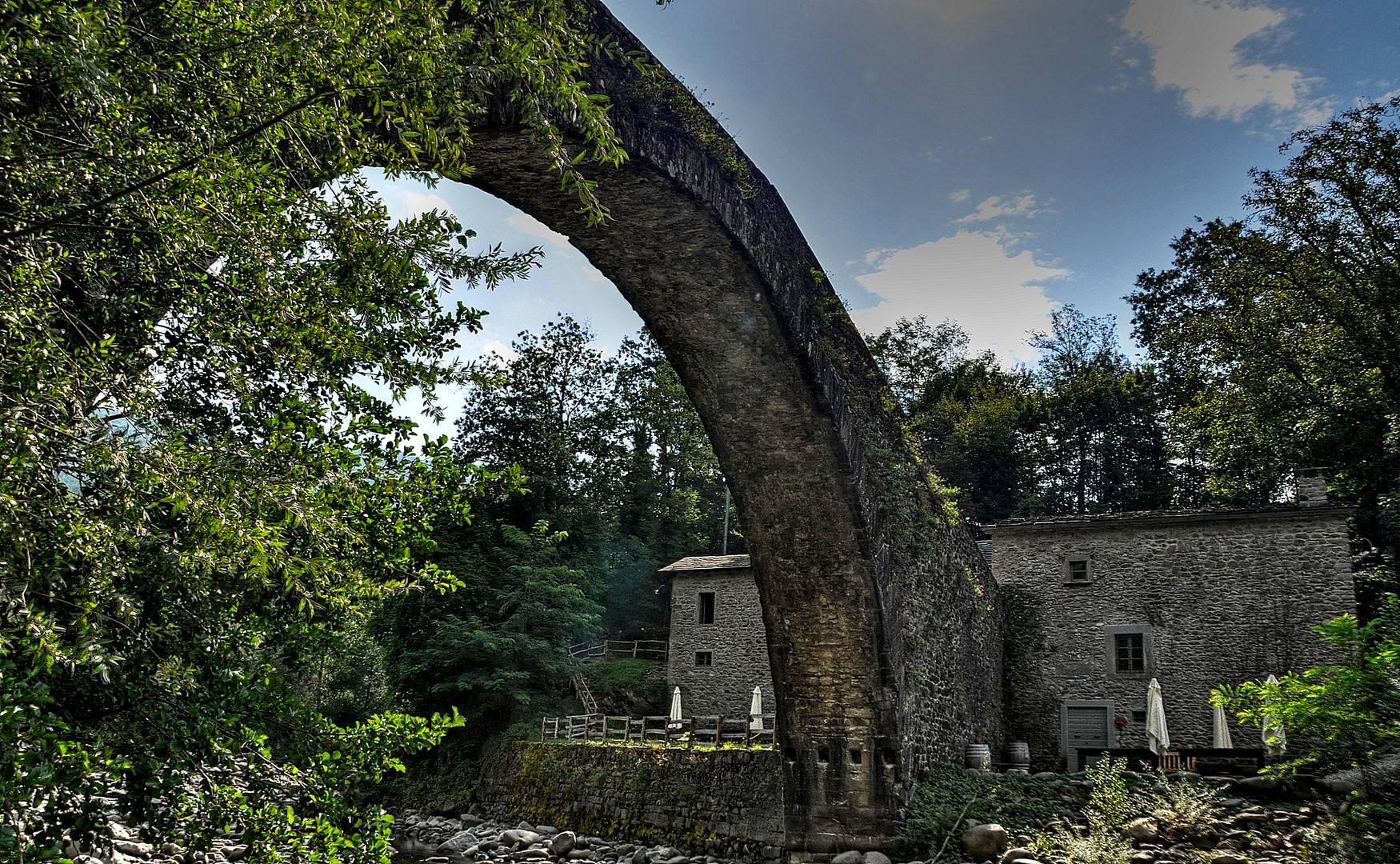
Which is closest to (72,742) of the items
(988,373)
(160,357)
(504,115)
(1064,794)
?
(160,357)

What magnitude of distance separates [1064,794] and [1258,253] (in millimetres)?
13414

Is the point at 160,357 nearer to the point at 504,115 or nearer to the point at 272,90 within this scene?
the point at 272,90

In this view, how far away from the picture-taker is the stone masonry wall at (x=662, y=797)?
1106cm

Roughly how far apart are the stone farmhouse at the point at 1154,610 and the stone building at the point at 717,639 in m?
6.40

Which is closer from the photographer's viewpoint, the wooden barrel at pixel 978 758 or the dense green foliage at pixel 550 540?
the wooden barrel at pixel 978 758

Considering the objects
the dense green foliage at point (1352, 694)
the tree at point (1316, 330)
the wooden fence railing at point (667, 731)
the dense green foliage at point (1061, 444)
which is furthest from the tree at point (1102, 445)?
the dense green foliage at point (1352, 694)

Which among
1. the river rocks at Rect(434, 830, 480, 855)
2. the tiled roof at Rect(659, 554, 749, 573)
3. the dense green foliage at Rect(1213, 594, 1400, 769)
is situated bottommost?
the river rocks at Rect(434, 830, 480, 855)

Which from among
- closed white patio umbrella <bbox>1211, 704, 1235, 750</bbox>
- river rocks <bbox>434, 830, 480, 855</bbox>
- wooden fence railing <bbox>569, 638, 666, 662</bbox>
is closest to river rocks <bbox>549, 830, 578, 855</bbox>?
river rocks <bbox>434, 830, 480, 855</bbox>

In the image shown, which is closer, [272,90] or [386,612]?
[272,90]

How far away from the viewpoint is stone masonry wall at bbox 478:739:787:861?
11.1 metres

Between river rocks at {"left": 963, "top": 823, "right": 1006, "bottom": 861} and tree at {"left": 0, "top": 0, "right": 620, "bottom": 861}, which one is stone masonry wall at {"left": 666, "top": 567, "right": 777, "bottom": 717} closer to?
river rocks at {"left": 963, "top": 823, "right": 1006, "bottom": 861}

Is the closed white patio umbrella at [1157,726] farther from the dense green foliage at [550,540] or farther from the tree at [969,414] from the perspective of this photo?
the tree at [969,414]

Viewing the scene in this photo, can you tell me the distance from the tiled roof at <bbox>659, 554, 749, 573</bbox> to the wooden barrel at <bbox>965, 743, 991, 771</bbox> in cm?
1058

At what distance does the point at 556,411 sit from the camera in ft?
74.6
